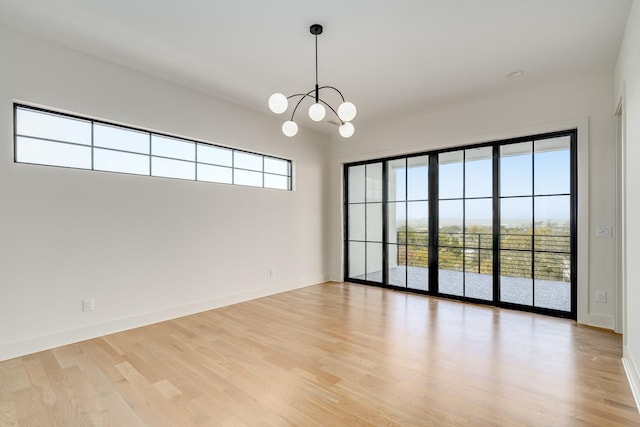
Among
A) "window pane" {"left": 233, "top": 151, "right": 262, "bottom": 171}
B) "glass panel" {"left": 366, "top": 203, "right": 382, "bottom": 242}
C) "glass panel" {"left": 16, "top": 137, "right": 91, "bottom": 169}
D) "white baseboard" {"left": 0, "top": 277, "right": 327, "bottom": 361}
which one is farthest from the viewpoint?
"glass panel" {"left": 366, "top": 203, "right": 382, "bottom": 242}

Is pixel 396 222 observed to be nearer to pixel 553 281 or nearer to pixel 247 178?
pixel 553 281

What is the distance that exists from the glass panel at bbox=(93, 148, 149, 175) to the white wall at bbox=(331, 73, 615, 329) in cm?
412

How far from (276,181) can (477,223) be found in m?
3.17

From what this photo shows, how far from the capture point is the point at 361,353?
9.25 feet

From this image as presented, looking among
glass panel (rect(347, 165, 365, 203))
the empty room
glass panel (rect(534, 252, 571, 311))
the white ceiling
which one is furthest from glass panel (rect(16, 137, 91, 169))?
glass panel (rect(534, 252, 571, 311))

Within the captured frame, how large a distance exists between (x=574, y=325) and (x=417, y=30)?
359 centimetres

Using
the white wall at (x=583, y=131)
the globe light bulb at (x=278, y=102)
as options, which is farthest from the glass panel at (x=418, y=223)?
the globe light bulb at (x=278, y=102)

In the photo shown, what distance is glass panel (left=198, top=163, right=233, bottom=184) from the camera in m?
4.29

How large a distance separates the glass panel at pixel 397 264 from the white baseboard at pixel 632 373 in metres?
2.82

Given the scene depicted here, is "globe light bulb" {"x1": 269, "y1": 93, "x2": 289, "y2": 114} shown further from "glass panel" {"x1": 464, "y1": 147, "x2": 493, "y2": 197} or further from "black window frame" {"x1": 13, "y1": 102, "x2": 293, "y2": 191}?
"glass panel" {"x1": 464, "y1": 147, "x2": 493, "y2": 197}

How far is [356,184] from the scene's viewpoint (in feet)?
19.4

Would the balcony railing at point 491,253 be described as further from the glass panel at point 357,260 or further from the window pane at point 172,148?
the window pane at point 172,148

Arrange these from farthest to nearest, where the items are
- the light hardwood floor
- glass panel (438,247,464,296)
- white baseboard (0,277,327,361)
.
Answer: glass panel (438,247,464,296)
white baseboard (0,277,327,361)
the light hardwood floor

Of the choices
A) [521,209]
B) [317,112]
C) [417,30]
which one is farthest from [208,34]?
[521,209]
